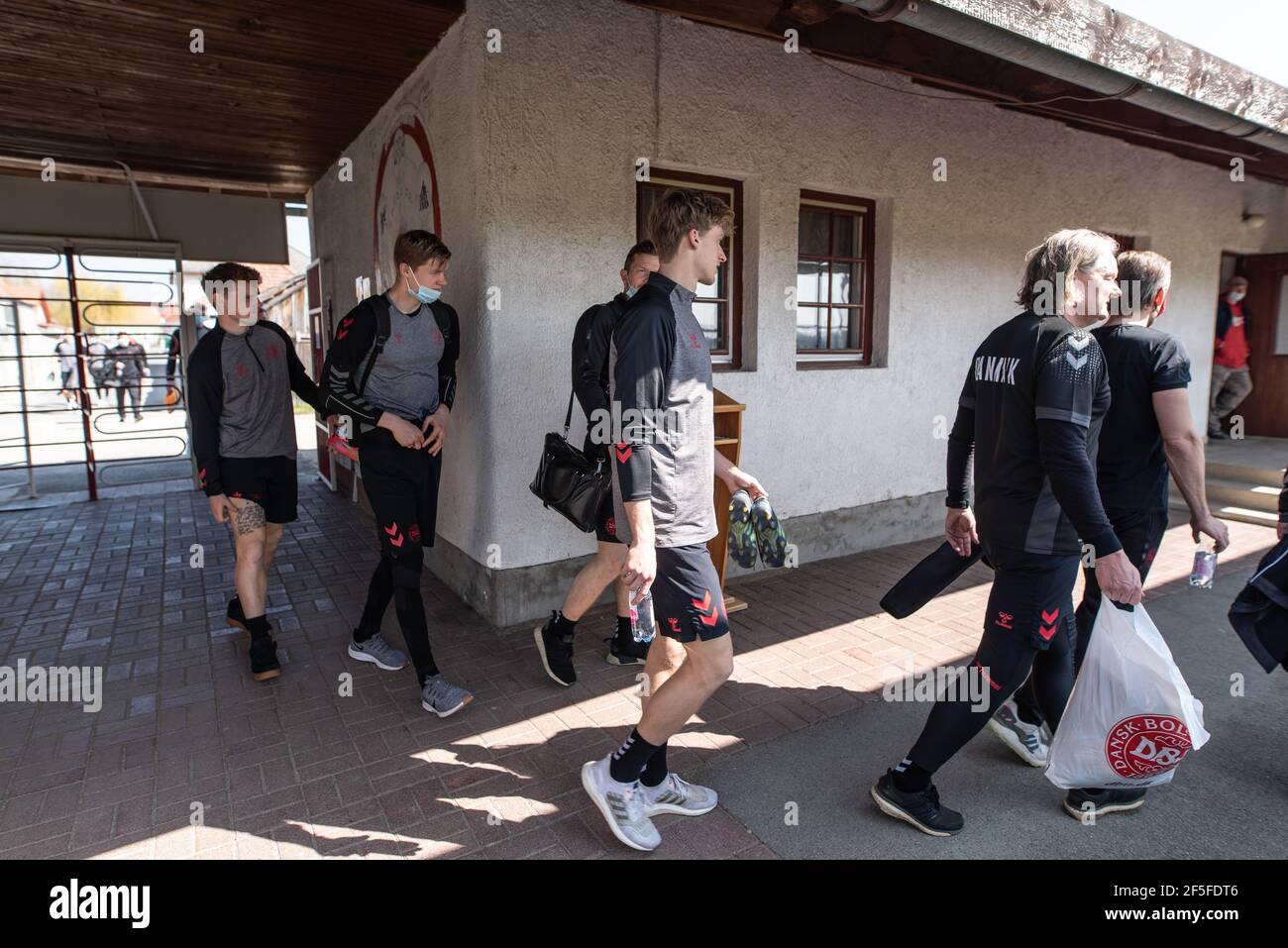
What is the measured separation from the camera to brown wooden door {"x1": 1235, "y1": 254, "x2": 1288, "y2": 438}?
9.70 meters

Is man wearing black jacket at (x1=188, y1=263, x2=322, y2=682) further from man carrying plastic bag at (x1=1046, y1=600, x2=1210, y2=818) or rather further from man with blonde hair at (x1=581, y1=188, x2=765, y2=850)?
man carrying plastic bag at (x1=1046, y1=600, x2=1210, y2=818)

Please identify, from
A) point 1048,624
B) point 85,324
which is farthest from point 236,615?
point 85,324

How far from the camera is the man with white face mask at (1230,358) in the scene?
30.7 feet

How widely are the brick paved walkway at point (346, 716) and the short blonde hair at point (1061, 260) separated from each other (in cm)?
204

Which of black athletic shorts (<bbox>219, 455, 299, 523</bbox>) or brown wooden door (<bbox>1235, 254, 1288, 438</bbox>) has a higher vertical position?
brown wooden door (<bbox>1235, 254, 1288, 438</bbox>)

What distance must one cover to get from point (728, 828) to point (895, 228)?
4.87 meters

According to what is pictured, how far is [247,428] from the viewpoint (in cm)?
389

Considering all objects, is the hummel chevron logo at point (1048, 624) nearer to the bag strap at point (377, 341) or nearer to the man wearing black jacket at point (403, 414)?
the man wearing black jacket at point (403, 414)

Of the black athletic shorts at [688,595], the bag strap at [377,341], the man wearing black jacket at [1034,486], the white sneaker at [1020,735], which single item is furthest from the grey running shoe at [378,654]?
the white sneaker at [1020,735]

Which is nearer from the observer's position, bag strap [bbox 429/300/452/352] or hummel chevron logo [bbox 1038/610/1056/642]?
hummel chevron logo [bbox 1038/610/1056/642]

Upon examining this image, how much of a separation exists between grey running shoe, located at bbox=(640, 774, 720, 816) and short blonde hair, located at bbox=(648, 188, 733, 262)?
186 centimetres

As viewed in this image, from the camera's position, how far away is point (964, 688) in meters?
2.62

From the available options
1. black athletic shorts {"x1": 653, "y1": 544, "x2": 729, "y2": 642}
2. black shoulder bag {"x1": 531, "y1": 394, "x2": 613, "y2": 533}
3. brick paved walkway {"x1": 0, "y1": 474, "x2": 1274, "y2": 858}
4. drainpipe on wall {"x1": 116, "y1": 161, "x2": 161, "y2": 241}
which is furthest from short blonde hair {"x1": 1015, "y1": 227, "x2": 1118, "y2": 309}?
drainpipe on wall {"x1": 116, "y1": 161, "x2": 161, "y2": 241}

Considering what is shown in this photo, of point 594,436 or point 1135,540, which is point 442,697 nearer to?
point 594,436
